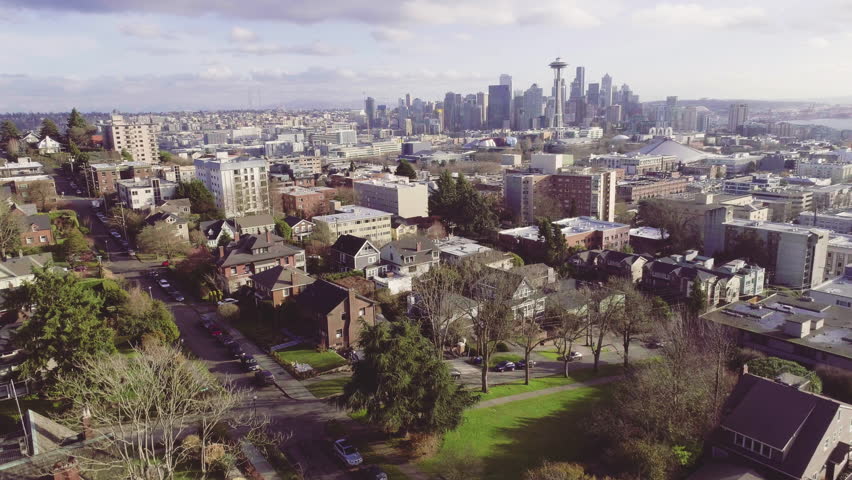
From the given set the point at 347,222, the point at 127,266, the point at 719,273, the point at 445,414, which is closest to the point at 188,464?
the point at 445,414

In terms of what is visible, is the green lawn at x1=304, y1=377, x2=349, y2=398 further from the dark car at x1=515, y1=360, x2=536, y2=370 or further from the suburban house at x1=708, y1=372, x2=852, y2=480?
the suburban house at x1=708, y1=372, x2=852, y2=480

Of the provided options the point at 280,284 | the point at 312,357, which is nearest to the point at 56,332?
the point at 312,357

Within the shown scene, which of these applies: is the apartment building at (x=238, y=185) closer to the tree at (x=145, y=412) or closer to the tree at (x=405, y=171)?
the tree at (x=405, y=171)

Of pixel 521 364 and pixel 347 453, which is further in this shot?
pixel 521 364

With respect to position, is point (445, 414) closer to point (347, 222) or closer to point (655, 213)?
point (347, 222)

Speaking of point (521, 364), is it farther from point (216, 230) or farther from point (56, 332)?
point (216, 230)

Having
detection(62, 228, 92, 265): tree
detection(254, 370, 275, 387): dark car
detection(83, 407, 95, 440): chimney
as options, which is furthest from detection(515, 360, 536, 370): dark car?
detection(62, 228, 92, 265): tree
